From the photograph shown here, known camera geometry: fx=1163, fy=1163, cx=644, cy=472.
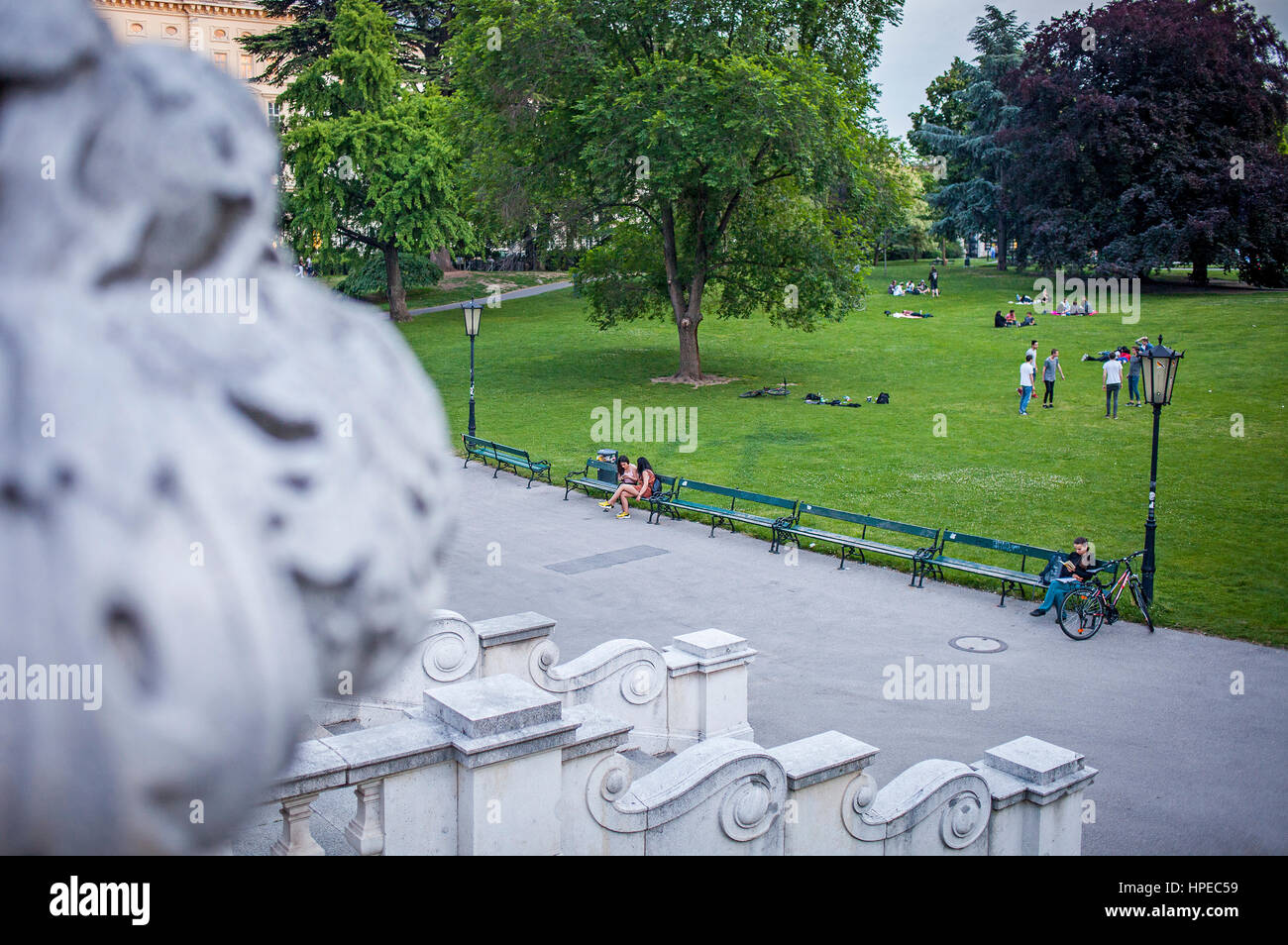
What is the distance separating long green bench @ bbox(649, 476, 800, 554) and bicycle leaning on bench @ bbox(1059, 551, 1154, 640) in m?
5.40

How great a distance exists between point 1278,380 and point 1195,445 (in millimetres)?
11398

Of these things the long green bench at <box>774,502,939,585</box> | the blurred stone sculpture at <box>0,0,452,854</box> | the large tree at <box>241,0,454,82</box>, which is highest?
the large tree at <box>241,0,454,82</box>

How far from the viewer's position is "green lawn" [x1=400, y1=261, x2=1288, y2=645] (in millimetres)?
20000

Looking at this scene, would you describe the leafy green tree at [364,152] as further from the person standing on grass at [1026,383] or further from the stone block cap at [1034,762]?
the stone block cap at [1034,762]

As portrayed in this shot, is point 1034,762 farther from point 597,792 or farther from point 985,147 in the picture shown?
point 985,147

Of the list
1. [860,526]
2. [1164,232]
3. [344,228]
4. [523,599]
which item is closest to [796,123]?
[860,526]

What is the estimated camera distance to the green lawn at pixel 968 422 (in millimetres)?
20000

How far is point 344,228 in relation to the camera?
52.7 metres

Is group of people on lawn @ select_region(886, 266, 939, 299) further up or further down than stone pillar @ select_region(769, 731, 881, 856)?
further up

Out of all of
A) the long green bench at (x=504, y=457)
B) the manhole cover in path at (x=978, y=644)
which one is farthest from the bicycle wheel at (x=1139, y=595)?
the long green bench at (x=504, y=457)

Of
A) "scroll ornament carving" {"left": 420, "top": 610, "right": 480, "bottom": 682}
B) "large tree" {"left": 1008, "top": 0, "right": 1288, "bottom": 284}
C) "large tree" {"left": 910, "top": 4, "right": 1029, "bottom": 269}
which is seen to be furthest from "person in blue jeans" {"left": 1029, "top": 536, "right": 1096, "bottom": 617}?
"large tree" {"left": 910, "top": 4, "right": 1029, "bottom": 269}

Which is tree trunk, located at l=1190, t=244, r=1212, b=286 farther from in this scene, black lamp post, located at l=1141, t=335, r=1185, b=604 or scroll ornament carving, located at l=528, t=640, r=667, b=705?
scroll ornament carving, located at l=528, t=640, r=667, b=705

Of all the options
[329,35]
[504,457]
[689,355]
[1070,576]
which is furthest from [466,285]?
[1070,576]

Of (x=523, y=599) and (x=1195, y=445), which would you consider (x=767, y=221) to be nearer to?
(x=1195, y=445)
